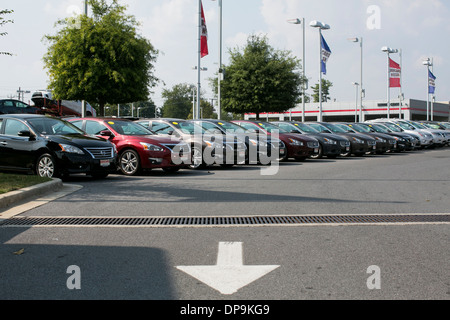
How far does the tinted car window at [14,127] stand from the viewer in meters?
12.8

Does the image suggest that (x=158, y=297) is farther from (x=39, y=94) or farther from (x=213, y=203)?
(x=39, y=94)

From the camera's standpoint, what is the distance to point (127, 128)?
570 inches

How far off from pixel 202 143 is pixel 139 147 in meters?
2.57

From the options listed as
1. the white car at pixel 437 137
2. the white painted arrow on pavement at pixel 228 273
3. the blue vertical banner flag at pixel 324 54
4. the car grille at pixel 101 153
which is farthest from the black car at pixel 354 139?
the white painted arrow on pavement at pixel 228 273

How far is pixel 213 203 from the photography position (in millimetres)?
8719

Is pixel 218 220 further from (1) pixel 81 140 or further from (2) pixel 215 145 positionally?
(2) pixel 215 145

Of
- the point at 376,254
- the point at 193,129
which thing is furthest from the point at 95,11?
the point at 376,254

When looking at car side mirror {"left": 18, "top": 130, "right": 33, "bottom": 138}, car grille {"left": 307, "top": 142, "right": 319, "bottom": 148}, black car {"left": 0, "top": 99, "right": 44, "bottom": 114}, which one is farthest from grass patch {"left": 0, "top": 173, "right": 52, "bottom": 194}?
black car {"left": 0, "top": 99, "right": 44, "bottom": 114}

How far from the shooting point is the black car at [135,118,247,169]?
608 inches

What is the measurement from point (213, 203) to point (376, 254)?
12.8 ft

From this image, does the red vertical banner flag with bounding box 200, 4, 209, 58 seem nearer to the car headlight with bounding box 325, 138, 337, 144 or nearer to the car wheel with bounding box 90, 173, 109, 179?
the car headlight with bounding box 325, 138, 337, 144

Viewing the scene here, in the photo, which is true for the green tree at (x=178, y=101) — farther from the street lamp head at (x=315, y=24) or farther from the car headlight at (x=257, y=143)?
the car headlight at (x=257, y=143)

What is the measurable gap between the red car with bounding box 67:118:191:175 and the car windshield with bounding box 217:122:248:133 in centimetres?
360

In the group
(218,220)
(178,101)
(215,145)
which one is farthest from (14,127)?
(178,101)
